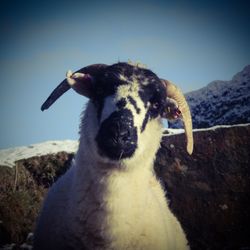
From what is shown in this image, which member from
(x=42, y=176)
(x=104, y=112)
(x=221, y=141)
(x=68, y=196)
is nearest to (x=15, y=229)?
(x=42, y=176)

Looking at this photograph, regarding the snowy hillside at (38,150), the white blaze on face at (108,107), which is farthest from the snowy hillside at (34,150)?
the white blaze on face at (108,107)

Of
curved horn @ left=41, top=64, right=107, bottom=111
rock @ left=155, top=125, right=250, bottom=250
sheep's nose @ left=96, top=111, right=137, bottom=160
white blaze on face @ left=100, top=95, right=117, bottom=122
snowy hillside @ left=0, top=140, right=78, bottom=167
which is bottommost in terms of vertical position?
rock @ left=155, top=125, right=250, bottom=250

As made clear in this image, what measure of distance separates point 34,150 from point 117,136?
3.68 m

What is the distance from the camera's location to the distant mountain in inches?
200

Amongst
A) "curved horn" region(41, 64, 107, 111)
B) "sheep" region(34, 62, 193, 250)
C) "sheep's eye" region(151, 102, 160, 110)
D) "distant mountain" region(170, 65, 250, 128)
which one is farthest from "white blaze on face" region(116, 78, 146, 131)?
"distant mountain" region(170, 65, 250, 128)

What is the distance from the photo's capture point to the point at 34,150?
5531mm

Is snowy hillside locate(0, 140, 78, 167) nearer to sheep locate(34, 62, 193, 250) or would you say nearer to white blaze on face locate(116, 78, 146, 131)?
sheep locate(34, 62, 193, 250)

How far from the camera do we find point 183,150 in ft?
15.8

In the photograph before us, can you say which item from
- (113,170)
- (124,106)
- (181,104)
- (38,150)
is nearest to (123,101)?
(124,106)

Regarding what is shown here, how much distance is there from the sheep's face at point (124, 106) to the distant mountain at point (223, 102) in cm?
282

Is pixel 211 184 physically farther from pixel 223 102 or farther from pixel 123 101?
pixel 123 101

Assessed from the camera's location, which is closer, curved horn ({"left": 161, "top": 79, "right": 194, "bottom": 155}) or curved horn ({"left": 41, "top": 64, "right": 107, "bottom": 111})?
curved horn ({"left": 41, "top": 64, "right": 107, "bottom": 111})

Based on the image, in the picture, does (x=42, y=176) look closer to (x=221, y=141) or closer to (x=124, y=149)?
(x=221, y=141)

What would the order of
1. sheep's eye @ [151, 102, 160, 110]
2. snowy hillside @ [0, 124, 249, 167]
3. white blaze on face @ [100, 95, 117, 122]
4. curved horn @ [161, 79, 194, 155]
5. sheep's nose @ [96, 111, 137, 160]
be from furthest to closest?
snowy hillside @ [0, 124, 249, 167] → curved horn @ [161, 79, 194, 155] → sheep's eye @ [151, 102, 160, 110] → white blaze on face @ [100, 95, 117, 122] → sheep's nose @ [96, 111, 137, 160]
